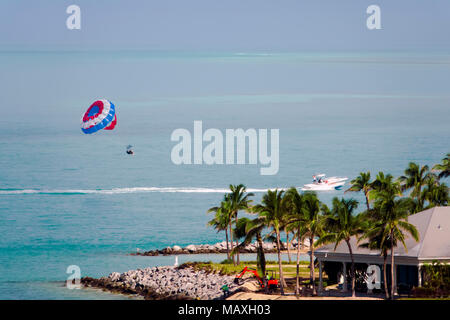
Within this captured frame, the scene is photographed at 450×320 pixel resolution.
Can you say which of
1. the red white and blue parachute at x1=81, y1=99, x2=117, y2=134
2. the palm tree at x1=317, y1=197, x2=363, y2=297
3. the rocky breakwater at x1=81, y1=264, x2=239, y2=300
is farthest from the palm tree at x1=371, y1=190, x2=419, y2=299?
the red white and blue parachute at x1=81, y1=99, x2=117, y2=134

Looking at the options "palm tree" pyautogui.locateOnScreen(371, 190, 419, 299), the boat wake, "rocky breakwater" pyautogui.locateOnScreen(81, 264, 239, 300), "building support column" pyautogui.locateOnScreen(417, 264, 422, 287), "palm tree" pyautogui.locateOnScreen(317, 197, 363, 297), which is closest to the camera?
"palm tree" pyautogui.locateOnScreen(371, 190, 419, 299)

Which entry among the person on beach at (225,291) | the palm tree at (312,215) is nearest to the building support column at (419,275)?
the palm tree at (312,215)

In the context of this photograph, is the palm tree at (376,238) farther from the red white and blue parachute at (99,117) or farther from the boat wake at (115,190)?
the boat wake at (115,190)

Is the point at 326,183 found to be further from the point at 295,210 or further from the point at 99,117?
the point at 295,210

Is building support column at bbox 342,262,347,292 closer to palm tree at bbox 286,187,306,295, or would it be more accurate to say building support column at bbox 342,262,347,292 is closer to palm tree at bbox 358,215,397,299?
palm tree at bbox 286,187,306,295

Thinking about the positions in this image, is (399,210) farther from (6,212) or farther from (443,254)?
(6,212)

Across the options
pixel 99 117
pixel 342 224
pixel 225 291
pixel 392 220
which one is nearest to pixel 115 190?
pixel 99 117

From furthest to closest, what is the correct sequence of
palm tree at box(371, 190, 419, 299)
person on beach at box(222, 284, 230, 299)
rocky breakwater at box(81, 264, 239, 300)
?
rocky breakwater at box(81, 264, 239, 300) → person on beach at box(222, 284, 230, 299) → palm tree at box(371, 190, 419, 299)

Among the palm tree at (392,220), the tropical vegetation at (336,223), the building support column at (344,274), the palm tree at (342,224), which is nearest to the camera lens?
the palm tree at (392,220)
